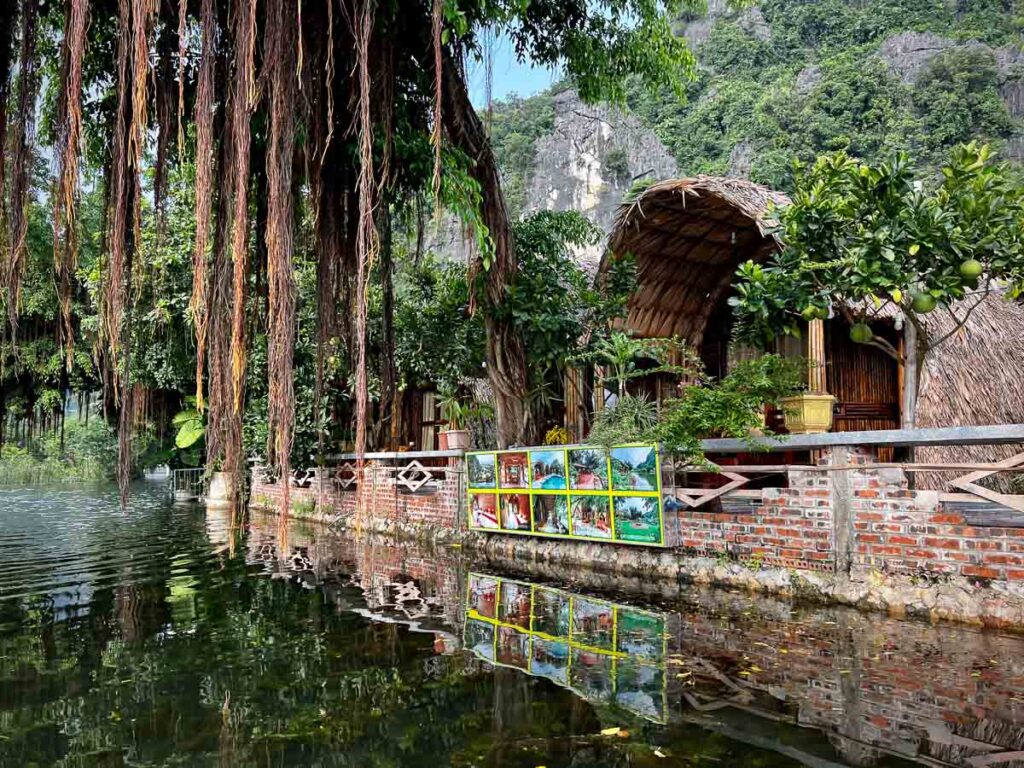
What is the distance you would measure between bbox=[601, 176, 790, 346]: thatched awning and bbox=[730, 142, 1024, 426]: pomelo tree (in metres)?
1.70

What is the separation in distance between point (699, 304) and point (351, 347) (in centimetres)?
543

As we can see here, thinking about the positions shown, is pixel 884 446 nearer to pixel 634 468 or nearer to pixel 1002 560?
pixel 1002 560

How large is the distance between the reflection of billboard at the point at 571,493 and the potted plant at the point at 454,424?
0.97 m

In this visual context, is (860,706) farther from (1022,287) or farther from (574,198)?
(574,198)

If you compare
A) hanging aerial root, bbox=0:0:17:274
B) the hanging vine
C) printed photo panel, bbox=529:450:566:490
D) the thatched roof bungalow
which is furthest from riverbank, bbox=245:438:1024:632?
hanging aerial root, bbox=0:0:17:274

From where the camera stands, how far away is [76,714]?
125 inches

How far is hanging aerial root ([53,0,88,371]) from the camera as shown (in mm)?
3156

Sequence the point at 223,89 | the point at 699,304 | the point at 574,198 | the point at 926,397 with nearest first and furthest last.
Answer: the point at 223,89 < the point at 926,397 < the point at 699,304 < the point at 574,198

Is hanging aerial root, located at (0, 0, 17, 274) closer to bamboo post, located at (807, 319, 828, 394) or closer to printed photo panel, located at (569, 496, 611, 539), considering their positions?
printed photo panel, located at (569, 496, 611, 539)

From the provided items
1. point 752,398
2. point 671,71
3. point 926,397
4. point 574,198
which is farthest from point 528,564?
point 574,198

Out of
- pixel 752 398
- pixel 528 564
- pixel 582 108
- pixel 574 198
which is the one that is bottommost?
pixel 528 564

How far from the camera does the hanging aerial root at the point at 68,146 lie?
316cm

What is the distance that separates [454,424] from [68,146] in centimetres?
692

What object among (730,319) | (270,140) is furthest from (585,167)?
(270,140)
